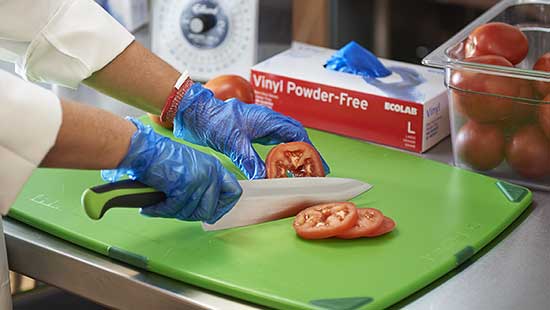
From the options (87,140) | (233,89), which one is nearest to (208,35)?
(233,89)

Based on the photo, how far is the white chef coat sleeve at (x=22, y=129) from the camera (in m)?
1.02

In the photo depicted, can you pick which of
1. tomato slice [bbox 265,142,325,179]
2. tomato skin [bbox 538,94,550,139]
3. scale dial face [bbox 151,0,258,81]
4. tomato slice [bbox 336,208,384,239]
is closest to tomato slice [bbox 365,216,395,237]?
tomato slice [bbox 336,208,384,239]

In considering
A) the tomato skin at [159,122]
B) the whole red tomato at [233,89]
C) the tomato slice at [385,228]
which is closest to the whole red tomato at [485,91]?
the tomato slice at [385,228]

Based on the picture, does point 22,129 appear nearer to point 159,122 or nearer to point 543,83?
point 159,122

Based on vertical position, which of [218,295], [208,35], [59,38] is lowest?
[218,295]

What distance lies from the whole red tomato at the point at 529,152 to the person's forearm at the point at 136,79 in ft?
1.57

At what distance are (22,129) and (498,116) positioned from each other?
642 mm

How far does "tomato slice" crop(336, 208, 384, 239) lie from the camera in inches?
46.3

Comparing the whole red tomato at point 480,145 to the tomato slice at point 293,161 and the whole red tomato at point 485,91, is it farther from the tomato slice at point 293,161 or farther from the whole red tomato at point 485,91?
the tomato slice at point 293,161

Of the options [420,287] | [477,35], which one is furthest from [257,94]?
[420,287]

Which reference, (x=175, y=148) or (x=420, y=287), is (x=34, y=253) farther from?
(x=420, y=287)

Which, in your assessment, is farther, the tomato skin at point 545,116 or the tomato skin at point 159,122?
the tomato skin at point 159,122

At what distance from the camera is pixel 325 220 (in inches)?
47.4

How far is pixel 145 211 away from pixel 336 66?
0.54m
